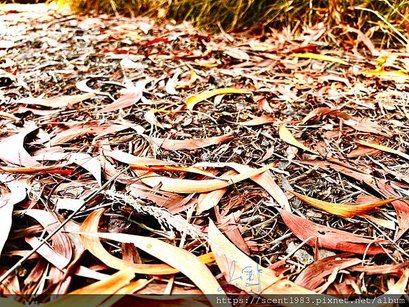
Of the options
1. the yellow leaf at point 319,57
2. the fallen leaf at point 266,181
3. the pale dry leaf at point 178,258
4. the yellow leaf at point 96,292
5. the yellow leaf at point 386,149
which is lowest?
the yellow leaf at point 319,57

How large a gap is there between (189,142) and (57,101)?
0.44 m

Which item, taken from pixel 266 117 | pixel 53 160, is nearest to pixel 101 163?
pixel 53 160

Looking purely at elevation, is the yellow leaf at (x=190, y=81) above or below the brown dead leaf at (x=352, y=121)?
below

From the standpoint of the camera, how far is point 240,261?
0.60 meters

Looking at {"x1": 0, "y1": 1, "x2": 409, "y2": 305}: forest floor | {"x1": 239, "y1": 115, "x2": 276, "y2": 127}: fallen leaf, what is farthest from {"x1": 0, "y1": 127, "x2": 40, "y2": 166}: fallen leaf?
{"x1": 239, "y1": 115, "x2": 276, "y2": 127}: fallen leaf

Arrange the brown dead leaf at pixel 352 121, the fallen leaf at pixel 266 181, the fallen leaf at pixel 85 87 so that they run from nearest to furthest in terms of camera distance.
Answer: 1. the fallen leaf at pixel 266 181
2. the brown dead leaf at pixel 352 121
3. the fallen leaf at pixel 85 87

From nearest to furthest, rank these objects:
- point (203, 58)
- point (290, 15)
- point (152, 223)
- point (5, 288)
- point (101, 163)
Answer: point (5, 288) → point (152, 223) → point (101, 163) → point (203, 58) → point (290, 15)

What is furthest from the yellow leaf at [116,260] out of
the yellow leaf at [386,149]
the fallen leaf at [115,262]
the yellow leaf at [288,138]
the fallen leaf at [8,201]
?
the yellow leaf at [386,149]

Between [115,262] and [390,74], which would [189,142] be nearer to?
[115,262]

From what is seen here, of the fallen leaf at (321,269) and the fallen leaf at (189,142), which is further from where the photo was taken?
the fallen leaf at (189,142)

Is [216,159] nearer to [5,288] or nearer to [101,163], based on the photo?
[101,163]

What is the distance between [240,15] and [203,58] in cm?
57

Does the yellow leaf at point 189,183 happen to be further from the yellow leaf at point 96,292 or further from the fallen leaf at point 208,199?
the yellow leaf at point 96,292

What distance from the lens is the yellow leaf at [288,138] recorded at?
0.92 m
